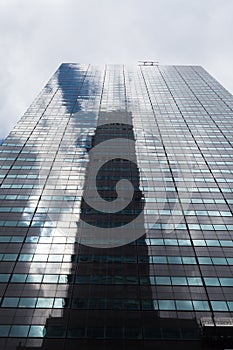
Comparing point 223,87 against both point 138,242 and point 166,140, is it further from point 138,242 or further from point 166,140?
point 138,242

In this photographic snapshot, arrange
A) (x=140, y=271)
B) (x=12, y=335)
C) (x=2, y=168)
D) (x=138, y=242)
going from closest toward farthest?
(x=12, y=335) < (x=140, y=271) < (x=138, y=242) < (x=2, y=168)

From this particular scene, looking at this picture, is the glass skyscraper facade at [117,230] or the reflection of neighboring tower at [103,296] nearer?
the reflection of neighboring tower at [103,296]

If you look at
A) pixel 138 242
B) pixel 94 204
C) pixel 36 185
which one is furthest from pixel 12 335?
pixel 36 185

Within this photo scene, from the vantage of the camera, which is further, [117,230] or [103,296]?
[117,230]

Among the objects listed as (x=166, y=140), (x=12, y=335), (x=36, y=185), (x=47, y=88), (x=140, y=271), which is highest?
(x=47, y=88)

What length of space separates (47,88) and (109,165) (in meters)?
64.1

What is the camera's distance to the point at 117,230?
179 ft

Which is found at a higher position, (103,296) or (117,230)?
(117,230)

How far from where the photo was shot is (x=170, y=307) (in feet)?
137

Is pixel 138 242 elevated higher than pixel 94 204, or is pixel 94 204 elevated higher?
pixel 94 204

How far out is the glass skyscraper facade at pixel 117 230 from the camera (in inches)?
1550

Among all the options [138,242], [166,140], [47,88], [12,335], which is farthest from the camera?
[47,88]

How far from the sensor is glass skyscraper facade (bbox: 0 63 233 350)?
129 ft

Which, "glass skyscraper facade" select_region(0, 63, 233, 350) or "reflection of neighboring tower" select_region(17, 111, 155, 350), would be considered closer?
"reflection of neighboring tower" select_region(17, 111, 155, 350)
